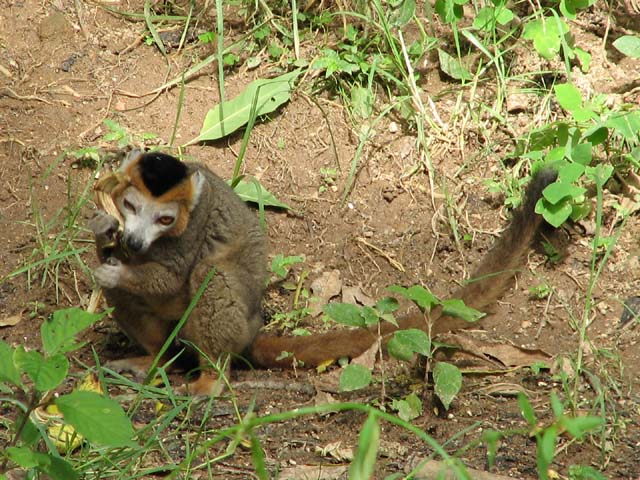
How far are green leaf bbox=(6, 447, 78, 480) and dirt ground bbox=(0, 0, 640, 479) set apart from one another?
5.43 ft

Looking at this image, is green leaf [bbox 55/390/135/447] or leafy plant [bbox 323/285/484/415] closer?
green leaf [bbox 55/390/135/447]

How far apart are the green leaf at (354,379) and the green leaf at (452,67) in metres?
3.13

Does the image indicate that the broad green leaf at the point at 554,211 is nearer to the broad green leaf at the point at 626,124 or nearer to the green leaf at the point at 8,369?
the broad green leaf at the point at 626,124

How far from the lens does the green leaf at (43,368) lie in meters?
3.01

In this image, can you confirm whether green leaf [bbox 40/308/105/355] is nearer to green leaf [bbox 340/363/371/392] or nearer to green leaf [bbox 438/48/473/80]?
green leaf [bbox 340/363/371/392]

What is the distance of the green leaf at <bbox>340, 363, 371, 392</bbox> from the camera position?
4.69 metres

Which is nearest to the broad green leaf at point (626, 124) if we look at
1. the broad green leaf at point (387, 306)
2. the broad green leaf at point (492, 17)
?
the broad green leaf at point (492, 17)

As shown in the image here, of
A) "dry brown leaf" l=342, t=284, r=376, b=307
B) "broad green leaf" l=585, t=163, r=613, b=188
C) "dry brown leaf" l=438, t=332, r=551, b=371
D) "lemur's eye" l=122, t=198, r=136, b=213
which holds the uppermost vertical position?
"lemur's eye" l=122, t=198, r=136, b=213

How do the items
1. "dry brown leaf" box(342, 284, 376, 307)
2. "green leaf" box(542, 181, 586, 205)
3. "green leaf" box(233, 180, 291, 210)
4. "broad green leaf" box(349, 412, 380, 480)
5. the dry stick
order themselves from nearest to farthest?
"broad green leaf" box(349, 412, 380, 480), "green leaf" box(542, 181, 586, 205), "dry brown leaf" box(342, 284, 376, 307), the dry stick, "green leaf" box(233, 180, 291, 210)

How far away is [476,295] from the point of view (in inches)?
221

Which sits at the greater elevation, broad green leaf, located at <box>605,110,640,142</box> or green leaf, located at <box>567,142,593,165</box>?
broad green leaf, located at <box>605,110,640,142</box>

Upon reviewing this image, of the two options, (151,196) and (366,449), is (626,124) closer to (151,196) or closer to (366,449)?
(151,196)

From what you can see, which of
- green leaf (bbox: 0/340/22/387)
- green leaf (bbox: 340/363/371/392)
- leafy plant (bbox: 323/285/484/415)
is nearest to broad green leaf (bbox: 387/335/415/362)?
leafy plant (bbox: 323/285/484/415)

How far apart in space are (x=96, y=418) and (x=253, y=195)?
12.0 ft
